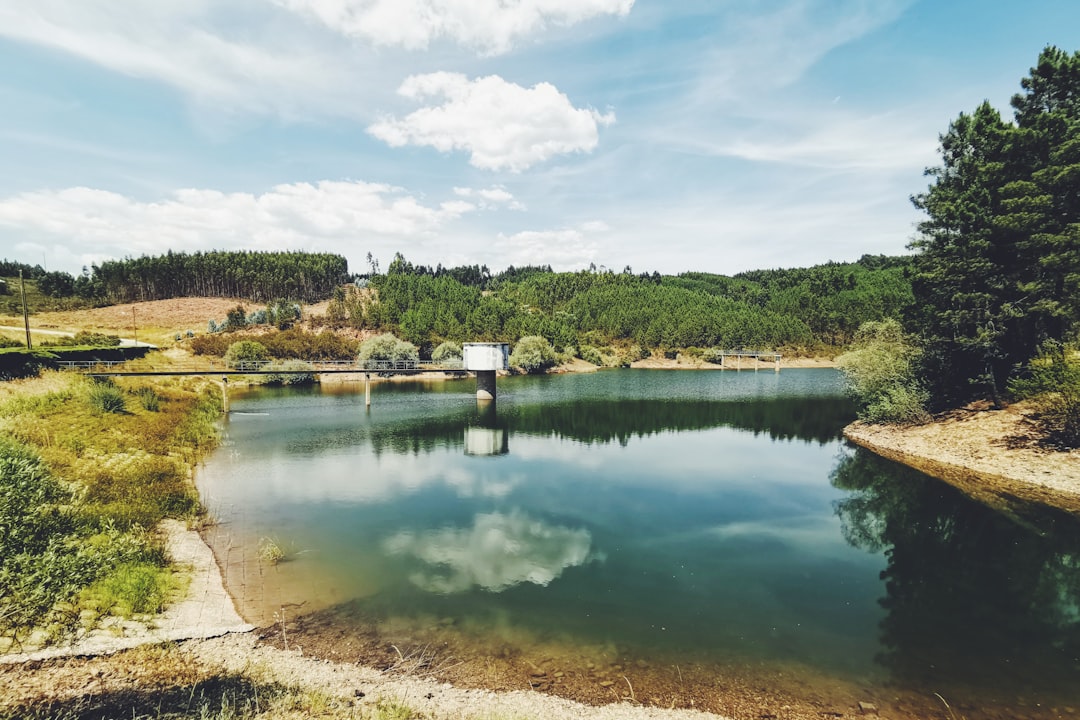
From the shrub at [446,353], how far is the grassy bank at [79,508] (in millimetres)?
74834

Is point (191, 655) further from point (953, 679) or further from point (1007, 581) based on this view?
point (1007, 581)

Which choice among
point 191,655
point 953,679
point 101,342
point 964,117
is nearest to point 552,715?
point 191,655

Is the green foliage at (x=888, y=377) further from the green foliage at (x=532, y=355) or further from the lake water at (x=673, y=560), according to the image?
the green foliage at (x=532, y=355)

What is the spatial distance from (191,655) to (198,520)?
40.3 ft

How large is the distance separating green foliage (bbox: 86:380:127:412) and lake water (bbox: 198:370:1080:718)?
25.7 ft

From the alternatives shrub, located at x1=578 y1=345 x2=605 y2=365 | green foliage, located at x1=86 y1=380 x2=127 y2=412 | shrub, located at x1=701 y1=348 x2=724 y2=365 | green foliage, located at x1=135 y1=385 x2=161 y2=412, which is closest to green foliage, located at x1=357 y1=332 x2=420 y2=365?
shrub, located at x1=578 y1=345 x2=605 y2=365

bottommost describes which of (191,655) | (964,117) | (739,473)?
(739,473)

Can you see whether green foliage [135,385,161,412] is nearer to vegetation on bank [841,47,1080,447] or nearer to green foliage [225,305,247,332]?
vegetation on bank [841,47,1080,447]

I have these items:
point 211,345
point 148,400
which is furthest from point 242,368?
point 148,400

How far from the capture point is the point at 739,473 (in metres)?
35.8

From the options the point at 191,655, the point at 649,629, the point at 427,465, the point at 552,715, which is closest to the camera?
the point at 552,715

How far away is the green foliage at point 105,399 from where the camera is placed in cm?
3541

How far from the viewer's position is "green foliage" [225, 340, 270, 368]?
303ft

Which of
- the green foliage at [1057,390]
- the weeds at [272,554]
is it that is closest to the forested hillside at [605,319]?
the weeds at [272,554]
